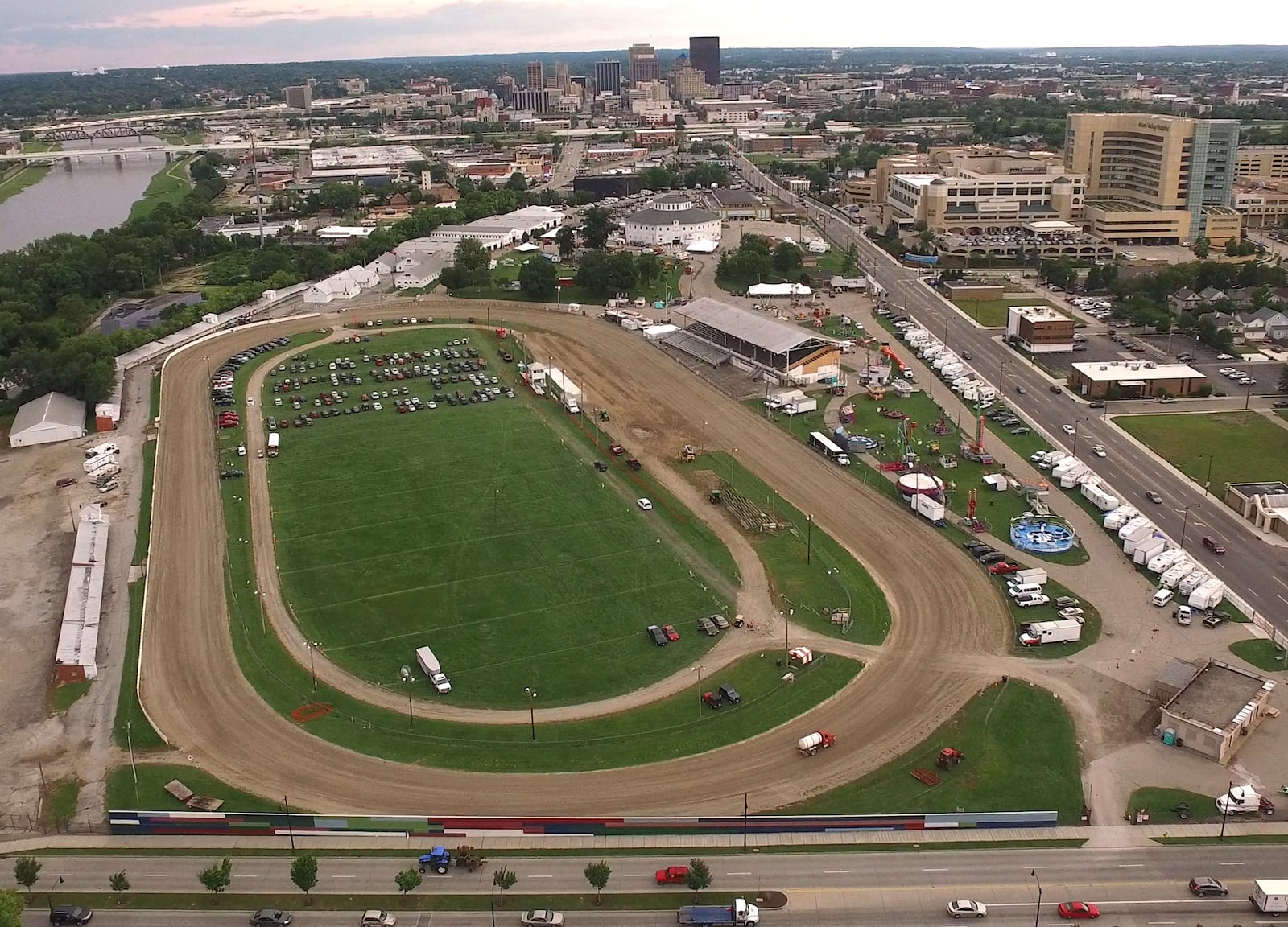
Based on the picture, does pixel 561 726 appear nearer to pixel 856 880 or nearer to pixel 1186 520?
pixel 856 880

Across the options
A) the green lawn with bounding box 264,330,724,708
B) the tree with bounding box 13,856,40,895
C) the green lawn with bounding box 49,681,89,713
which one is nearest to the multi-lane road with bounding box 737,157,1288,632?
the green lawn with bounding box 264,330,724,708

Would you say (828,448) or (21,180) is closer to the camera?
(828,448)

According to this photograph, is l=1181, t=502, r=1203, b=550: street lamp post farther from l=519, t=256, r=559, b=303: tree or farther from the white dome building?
the white dome building

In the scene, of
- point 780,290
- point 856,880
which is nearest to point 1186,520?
point 856,880

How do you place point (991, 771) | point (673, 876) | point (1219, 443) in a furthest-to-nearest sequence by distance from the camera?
1. point (1219, 443)
2. point (991, 771)
3. point (673, 876)

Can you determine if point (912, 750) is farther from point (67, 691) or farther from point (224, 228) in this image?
point (224, 228)

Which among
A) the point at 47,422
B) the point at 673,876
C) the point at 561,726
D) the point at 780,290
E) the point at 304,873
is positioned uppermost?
the point at 780,290

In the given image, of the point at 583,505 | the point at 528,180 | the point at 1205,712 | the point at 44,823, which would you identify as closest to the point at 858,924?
the point at 1205,712

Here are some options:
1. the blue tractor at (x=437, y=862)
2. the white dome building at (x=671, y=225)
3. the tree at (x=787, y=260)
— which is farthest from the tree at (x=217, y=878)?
the white dome building at (x=671, y=225)

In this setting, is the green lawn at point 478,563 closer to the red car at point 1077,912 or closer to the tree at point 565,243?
the red car at point 1077,912
